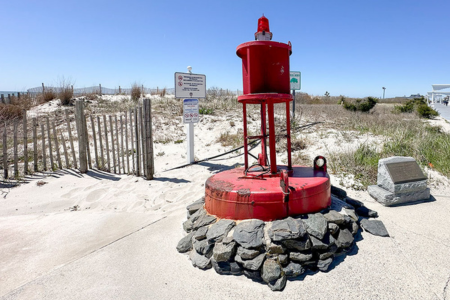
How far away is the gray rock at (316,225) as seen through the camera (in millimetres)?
2729

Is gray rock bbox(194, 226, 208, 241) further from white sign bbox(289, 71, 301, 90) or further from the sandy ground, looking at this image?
white sign bbox(289, 71, 301, 90)

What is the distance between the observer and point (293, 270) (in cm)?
257

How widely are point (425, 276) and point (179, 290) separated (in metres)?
2.26

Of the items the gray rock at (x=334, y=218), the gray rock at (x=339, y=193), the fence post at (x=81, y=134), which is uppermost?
the fence post at (x=81, y=134)

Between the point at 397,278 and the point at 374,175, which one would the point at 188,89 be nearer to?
the point at 374,175

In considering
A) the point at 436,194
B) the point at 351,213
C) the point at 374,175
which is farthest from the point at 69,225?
the point at 436,194

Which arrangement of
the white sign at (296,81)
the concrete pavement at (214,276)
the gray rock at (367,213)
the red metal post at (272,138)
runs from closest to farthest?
the concrete pavement at (214,276), the red metal post at (272,138), the gray rock at (367,213), the white sign at (296,81)

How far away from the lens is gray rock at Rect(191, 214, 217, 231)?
315cm

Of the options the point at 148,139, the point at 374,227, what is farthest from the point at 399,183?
the point at 148,139

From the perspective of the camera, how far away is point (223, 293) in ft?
8.11

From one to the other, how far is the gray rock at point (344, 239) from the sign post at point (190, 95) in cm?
477

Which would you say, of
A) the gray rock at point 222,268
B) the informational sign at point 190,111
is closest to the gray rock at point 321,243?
the gray rock at point 222,268

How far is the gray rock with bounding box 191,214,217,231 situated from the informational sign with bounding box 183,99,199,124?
418 cm

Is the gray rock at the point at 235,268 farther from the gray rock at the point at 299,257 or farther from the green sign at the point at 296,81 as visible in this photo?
the green sign at the point at 296,81
